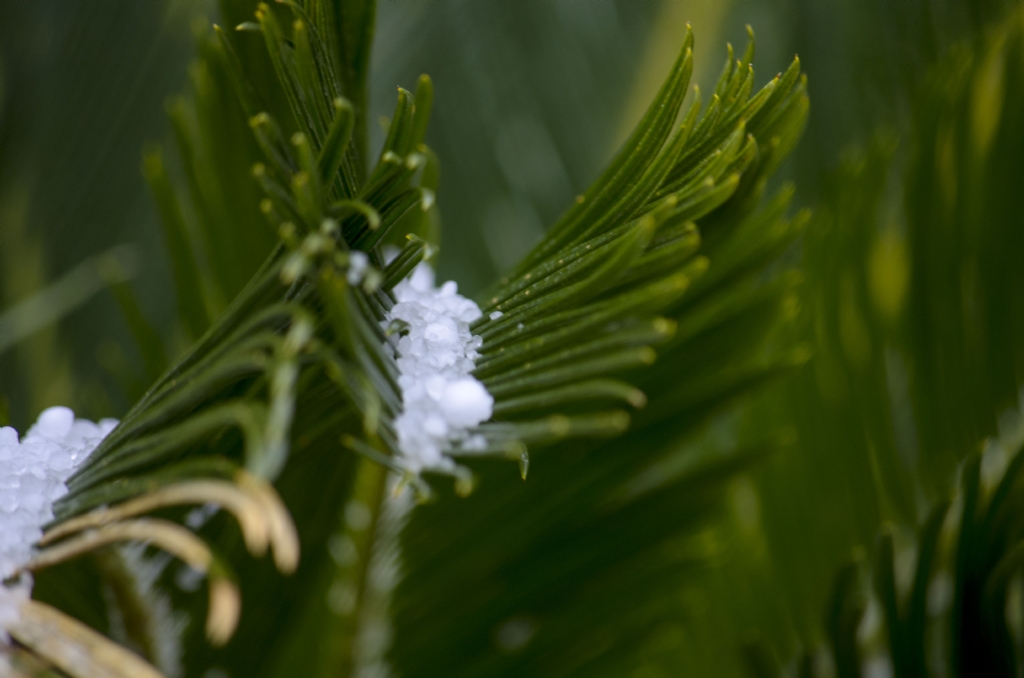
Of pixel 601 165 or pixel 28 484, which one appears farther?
pixel 601 165

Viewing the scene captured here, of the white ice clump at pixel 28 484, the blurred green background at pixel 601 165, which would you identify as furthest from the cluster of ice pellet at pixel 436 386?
the blurred green background at pixel 601 165

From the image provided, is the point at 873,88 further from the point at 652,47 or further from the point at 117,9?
the point at 117,9

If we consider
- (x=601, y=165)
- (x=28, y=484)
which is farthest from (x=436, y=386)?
(x=601, y=165)

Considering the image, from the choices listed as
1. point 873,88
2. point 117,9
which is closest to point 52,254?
point 117,9

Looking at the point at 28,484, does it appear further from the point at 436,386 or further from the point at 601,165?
the point at 601,165

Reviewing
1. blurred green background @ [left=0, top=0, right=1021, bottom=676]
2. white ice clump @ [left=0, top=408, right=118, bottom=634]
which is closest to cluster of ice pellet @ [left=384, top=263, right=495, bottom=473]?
white ice clump @ [left=0, top=408, right=118, bottom=634]

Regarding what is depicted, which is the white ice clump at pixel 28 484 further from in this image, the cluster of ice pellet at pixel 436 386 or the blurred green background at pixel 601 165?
the blurred green background at pixel 601 165
